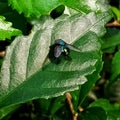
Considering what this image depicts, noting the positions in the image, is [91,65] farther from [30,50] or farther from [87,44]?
[30,50]

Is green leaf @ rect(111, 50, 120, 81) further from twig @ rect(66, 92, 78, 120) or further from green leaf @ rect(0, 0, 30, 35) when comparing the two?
green leaf @ rect(0, 0, 30, 35)

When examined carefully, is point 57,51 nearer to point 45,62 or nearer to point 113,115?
point 45,62

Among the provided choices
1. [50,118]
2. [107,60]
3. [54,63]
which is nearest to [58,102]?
[50,118]

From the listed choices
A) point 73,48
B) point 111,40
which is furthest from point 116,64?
point 73,48

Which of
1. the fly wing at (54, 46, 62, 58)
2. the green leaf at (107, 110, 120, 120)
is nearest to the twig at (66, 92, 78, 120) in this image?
the green leaf at (107, 110, 120, 120)

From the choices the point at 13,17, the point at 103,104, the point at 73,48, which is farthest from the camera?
the point at 103,104

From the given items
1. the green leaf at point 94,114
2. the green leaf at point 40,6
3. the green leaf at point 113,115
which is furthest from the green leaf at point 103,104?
the green leaf at point 40,6

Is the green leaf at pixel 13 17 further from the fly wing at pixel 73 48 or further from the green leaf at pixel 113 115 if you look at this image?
the green leaf at pixel 113 115
